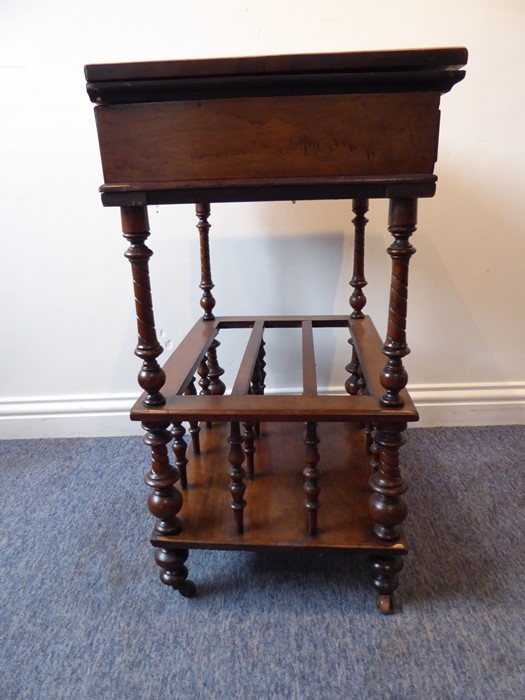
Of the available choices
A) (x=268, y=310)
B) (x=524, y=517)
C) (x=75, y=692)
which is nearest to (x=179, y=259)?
(x=268, y=310)

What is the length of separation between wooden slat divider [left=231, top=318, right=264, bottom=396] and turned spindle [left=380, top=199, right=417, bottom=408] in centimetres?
28

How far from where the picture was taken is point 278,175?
2.23 ft

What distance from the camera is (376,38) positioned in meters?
1.19

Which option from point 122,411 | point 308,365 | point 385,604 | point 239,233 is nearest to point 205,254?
point 239,233

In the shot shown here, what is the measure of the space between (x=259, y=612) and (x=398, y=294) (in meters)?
0.67

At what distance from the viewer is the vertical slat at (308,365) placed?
901 mm

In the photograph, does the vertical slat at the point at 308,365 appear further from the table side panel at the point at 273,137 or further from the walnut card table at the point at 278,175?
the table side panel at the point at 273,137

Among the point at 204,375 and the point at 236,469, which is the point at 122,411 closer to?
the point at 204,375

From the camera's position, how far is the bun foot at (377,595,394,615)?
88cm

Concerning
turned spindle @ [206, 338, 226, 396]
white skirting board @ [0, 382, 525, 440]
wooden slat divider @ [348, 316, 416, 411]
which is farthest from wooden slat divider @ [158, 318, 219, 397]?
white skirting board @ [0, 382, 525, 440]

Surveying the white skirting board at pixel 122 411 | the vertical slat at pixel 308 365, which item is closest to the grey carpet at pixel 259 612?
the white skirting board at pixel 122 411

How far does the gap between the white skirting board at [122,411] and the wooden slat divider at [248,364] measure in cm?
41

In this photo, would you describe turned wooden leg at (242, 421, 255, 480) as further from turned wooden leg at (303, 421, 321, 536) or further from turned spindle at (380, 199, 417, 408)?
turned spindle at (380, 199, 417, 408)

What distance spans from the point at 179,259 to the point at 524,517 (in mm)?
1168
